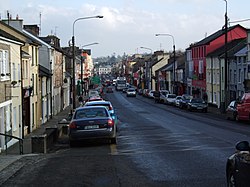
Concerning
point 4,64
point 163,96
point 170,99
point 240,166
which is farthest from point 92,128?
point 163,96

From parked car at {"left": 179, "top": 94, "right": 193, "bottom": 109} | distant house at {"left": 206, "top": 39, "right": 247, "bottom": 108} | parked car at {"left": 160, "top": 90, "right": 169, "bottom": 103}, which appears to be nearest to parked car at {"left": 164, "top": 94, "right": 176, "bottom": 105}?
parked car at {"left": 160, "top": 90, "right": 169, "bottom": 103}

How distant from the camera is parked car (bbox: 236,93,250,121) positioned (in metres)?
35.8

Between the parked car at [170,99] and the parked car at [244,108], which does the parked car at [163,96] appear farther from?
the parked car at [244,108]

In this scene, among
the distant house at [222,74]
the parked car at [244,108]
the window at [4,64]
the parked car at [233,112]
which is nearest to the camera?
the window at [4,64]

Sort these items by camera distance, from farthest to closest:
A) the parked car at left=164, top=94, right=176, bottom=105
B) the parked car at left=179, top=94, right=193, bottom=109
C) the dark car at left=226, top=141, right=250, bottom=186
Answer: the parked car at left=164, top=94, right=176, bottom=105
the parked car at left=179, top=94, right=193, bottom=109
the dark car at left=226, top=141, right=250, bottom=186

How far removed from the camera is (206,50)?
236ft

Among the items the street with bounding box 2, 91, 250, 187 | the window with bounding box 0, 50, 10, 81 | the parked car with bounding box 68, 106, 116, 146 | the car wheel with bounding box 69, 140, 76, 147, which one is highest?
the window with bounding box 0, 50, 10, 81

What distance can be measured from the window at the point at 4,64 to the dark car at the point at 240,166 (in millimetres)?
17849

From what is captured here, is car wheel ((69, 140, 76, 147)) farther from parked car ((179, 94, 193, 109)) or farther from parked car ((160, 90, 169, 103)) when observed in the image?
parked car ((160, 90, 169, 103))

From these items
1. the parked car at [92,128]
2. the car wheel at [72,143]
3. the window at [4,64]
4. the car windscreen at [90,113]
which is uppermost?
the window at [4,64]

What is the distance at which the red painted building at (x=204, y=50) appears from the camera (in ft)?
234

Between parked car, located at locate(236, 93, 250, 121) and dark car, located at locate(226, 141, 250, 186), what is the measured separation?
27.7m

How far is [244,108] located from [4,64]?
706 inches

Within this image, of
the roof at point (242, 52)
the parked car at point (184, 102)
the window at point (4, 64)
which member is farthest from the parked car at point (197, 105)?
the window at point (4, 64)
